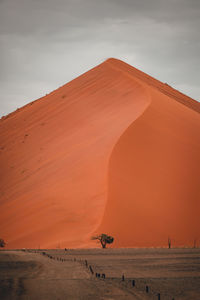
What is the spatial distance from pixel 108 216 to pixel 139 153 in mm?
5774

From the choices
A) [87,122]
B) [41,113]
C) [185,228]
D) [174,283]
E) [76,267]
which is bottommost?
[174,283]

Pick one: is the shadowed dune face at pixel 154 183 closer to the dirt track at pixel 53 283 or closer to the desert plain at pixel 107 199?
the desert plain at pixel 107 199

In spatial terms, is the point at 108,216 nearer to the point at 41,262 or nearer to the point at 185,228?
the point at 185,228

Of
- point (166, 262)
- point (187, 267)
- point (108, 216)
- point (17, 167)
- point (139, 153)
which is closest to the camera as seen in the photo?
point (187, 267)

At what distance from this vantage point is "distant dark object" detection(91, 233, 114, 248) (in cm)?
1917

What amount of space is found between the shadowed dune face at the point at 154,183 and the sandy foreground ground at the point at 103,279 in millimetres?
5090

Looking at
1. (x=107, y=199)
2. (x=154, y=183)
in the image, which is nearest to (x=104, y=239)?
(x=107, y=199)

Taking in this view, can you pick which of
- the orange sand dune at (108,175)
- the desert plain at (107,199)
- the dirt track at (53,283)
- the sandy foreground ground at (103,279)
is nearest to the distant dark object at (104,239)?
the desert plain at (107,199)

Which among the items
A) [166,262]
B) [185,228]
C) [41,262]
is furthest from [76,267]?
[185,228]

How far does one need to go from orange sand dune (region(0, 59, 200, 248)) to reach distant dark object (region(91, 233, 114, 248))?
1.44ft

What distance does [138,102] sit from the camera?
31719mm

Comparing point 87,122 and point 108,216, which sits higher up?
point 87,122

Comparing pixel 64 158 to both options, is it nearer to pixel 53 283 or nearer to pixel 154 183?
pixel 154 183

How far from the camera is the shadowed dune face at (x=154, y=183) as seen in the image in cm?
2100
